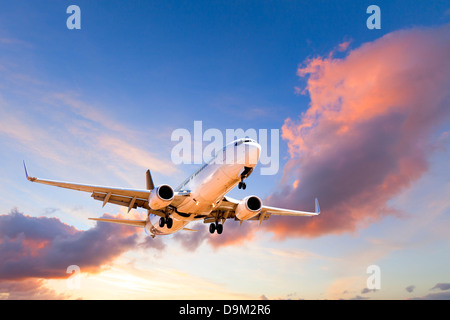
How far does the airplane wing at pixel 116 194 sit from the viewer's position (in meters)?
27.2

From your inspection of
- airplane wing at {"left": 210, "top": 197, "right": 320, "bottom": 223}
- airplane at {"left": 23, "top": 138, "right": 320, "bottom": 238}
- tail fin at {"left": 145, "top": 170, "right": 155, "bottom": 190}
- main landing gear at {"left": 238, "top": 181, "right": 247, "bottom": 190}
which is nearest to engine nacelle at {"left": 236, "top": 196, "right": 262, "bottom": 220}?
airplane at {"left": 23, "top": 138, "right": 320, "bottom": 238}

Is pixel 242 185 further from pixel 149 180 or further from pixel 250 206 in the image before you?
pixel 149 180

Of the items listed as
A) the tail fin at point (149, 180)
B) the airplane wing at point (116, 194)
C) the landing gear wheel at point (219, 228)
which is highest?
the tail fin at point (149, 180)

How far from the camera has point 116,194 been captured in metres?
29.8

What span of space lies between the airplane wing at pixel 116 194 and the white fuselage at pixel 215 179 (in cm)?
113

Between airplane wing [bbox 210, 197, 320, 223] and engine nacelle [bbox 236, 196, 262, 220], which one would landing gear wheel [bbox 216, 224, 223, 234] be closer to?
airplane wing [bbox 210, 197, 320, 223]

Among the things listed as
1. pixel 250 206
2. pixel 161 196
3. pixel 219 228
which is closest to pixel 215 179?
pixel 161 196

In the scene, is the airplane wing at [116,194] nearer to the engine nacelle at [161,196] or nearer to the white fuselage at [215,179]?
the white fuselage at [215,179]

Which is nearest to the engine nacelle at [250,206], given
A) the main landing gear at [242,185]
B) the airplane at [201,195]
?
the airplane at [201,195]

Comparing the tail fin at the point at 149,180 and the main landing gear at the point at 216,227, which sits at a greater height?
the tail fin at the point at 149,180

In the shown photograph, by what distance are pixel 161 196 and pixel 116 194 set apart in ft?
17.5

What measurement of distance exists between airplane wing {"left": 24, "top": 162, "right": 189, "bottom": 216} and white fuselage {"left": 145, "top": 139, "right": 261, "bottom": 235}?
3.71 feet
